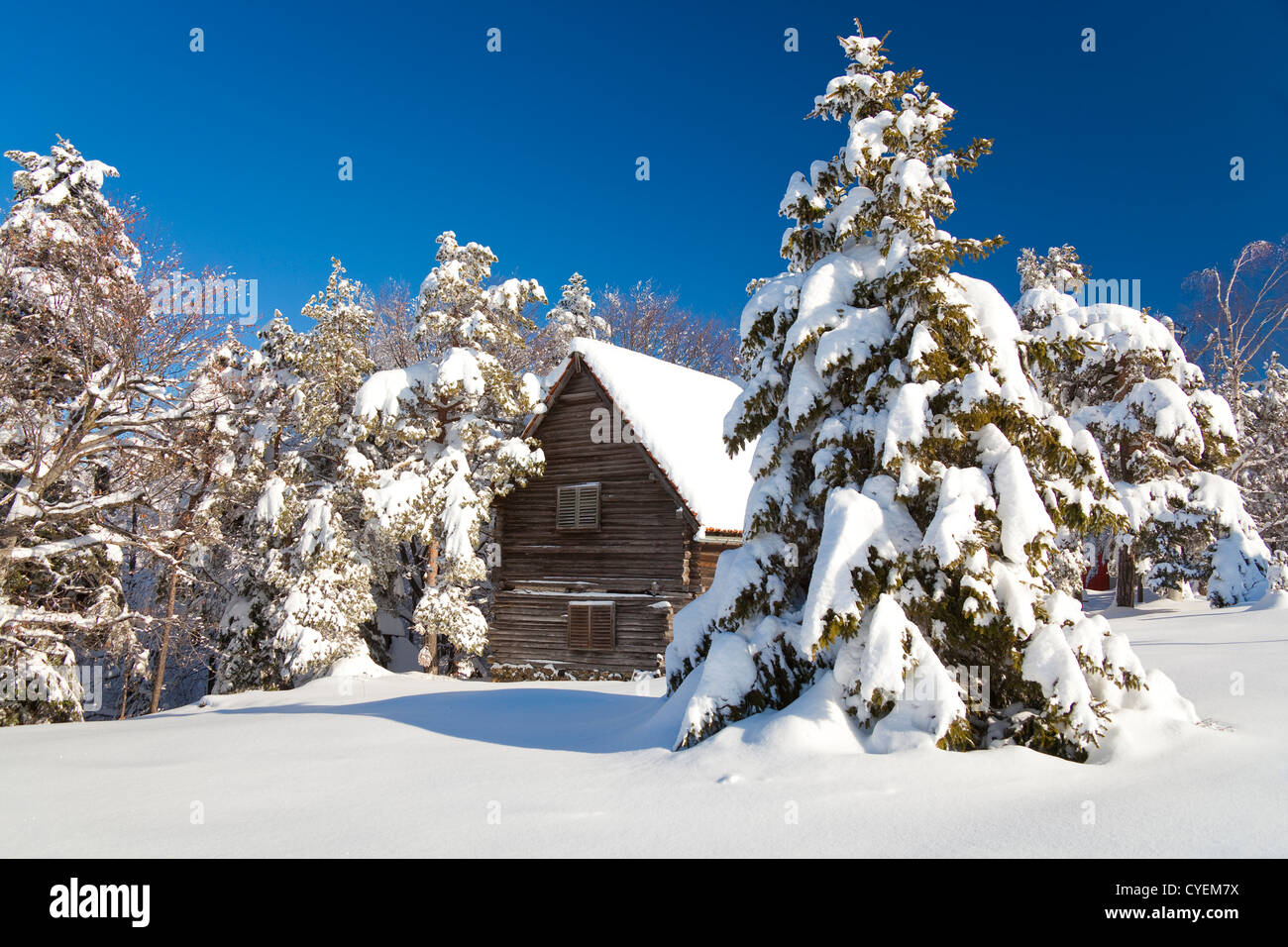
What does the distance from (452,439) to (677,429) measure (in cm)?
629

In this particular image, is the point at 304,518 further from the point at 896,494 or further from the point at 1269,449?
the point at 1269,449

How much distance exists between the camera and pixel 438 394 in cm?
2194

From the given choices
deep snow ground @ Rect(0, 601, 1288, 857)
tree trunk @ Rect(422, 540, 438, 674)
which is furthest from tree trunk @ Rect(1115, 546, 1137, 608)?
tree trunk @ Rect(422, 540, 438, 674)

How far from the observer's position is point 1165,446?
1906 cm

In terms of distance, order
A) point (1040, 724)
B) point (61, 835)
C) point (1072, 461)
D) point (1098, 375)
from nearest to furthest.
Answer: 1. point (61, 835)
2. point (1040, 724)
3. point (1072, 461)
4. point (1098, 375)

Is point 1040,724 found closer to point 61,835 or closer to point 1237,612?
point 61,835

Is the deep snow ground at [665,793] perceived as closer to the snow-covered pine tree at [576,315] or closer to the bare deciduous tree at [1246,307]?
the bare deciduous tree at [1246,307]

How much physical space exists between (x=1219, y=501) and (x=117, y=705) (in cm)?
3310

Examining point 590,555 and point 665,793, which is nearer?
point 665,793

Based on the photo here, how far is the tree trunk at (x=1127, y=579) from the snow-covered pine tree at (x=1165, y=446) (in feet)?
2.60

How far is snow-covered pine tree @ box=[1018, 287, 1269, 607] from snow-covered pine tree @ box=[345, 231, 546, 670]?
14.0 meters

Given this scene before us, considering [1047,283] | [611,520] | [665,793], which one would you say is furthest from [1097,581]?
[665,793]

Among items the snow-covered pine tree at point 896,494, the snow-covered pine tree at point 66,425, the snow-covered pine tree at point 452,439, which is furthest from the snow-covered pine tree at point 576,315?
the snow-covered pine tree at point 896,494
